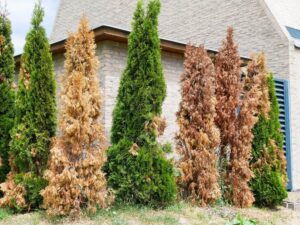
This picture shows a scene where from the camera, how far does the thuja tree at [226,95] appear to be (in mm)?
7301

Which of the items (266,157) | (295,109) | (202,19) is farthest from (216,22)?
(266,157)

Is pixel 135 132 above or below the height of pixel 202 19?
below

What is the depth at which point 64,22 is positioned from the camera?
18.5 m

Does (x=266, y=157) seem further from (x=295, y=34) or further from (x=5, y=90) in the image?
(x=5, y=90)

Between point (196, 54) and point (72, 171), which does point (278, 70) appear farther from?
point (72, 171)

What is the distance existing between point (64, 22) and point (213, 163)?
13.6m

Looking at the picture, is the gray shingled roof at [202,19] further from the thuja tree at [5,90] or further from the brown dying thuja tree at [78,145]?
the brown dying thuja tree at [78,145]

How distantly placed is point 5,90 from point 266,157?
199 inches

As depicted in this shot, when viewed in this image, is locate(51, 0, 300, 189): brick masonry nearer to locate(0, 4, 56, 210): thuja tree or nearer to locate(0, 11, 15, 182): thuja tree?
locate(0, 11, 15, 182): thuja tree

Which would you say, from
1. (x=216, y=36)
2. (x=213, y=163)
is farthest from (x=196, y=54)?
(x=216, y=36)

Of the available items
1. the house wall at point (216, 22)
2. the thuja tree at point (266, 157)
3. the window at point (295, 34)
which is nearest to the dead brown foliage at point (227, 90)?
the thuja tree at point (266, 157)

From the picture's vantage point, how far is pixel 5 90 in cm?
737

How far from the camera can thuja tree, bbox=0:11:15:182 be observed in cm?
718

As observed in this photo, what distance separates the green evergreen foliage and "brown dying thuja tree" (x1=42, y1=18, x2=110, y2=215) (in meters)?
3.14
